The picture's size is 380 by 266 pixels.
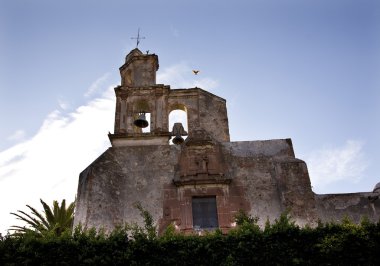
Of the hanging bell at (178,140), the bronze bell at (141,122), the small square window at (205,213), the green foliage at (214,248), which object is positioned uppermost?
the bronze bell at (141,122)

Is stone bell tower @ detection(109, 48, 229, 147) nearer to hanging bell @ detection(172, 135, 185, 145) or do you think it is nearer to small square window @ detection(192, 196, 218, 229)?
hanging bell @ detection(172, 135, 185, 145)

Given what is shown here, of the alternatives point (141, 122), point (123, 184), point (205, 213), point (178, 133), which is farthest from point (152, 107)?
point (205, 213)

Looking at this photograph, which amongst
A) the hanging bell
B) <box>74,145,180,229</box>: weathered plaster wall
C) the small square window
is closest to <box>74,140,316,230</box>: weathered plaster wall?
<box>74,145,180,229</box>: weathered plaster wall

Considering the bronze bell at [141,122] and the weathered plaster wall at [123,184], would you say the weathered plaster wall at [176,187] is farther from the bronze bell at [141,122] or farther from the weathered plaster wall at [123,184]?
the bronze bell at [141,122]

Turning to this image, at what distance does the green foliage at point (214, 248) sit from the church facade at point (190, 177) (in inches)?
125

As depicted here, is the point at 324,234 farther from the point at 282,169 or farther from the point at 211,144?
the point at 211,144

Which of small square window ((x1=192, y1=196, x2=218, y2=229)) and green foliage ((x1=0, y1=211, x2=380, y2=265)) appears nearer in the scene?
green foliage ((x1=0, y1=211, x2=380, y2=265))

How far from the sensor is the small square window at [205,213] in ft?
45.2

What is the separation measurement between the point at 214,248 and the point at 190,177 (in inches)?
183

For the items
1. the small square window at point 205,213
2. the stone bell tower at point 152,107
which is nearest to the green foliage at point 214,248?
the small square window at point 205,213

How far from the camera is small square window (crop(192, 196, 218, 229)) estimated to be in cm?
1378

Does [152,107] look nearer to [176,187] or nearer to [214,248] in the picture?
[176,187]

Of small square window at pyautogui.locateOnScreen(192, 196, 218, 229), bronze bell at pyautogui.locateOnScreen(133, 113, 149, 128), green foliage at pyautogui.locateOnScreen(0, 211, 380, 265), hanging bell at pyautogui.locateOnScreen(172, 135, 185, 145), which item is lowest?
green foliage at pyautogui.locateOnScreen(0, 211, 380, 265)

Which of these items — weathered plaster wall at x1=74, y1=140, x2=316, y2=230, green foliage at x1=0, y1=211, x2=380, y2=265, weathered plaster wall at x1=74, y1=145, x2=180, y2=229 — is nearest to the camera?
green foliage at x1=0, y1=211, x2=380, y2=265
